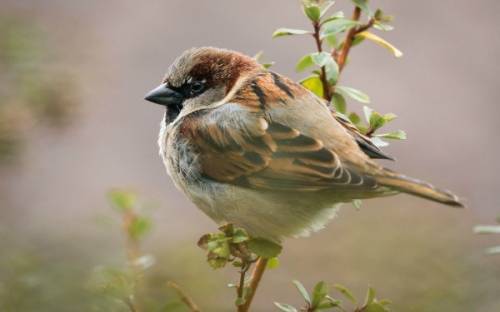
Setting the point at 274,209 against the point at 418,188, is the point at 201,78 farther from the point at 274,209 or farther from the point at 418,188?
the point at 418,188

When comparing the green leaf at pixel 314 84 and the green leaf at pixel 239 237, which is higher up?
the green leaf at pixel 314 84

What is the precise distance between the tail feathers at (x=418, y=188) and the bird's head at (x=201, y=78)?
0.95 meters

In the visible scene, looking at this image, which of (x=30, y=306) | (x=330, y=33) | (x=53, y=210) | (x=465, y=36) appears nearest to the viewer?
(x=30, y=306)

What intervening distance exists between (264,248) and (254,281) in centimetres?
11

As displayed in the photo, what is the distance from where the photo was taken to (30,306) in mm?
1724

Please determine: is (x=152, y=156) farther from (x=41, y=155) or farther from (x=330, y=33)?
(x=330, y=33)

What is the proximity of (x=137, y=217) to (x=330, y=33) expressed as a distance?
2.88 feet

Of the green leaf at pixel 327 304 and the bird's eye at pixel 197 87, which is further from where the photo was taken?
the bird's eye at pixel 197 87

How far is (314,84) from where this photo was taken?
2879 millimetres

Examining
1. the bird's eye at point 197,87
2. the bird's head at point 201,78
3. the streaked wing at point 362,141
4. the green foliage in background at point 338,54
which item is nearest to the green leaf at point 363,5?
the green foliage in background at point 338,54

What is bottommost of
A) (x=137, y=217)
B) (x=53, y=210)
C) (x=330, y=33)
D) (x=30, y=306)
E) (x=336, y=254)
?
(x=53, y=210)

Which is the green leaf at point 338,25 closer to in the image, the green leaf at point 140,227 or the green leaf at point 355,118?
the green leaf at point 355,118

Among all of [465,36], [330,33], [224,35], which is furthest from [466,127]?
[330,33]

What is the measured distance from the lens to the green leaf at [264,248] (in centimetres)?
252
